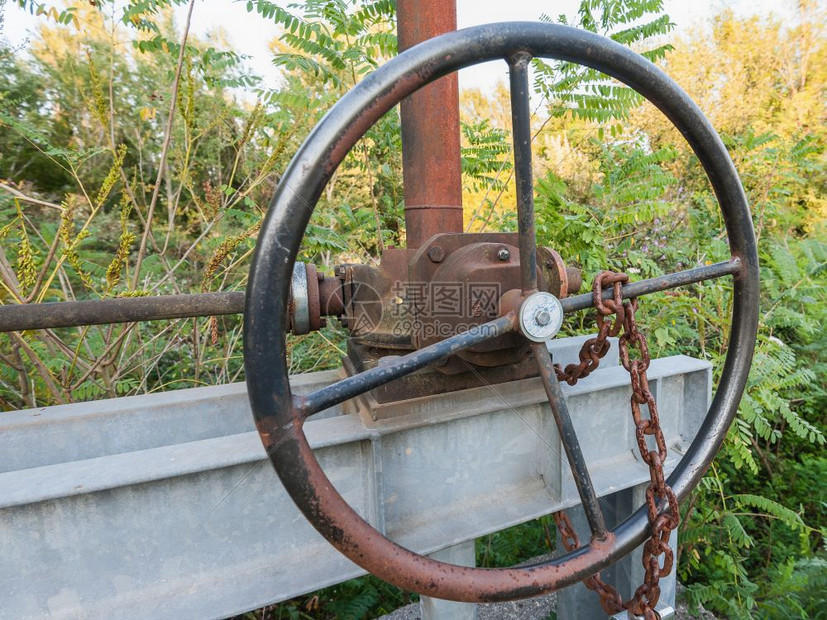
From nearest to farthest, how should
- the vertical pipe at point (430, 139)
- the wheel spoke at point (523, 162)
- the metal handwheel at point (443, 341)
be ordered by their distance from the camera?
the metal handwheel at point (443, 341), the wheel spoke at point (523, 162), the vertical pipe at point (430, 139)

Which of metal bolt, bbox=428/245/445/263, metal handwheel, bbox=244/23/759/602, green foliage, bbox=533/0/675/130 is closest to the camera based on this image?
metal handwheel, bbox=244/23/759/602

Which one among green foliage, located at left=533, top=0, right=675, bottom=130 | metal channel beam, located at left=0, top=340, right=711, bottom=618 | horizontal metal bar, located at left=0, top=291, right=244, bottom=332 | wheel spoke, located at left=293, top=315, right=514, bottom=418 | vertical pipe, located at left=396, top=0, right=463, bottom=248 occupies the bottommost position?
metal channel beam, located at left=0, top=340, right=711, bottom=618

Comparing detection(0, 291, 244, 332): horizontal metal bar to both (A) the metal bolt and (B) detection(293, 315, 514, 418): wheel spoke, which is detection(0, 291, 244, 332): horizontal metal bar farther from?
(A) the metal bolt

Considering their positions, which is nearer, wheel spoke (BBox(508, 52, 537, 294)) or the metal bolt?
wheel spoke (BBox(508, 52, 537, 294))

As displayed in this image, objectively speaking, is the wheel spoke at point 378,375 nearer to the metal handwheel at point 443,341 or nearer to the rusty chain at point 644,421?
the metal handwheel at point 443,341

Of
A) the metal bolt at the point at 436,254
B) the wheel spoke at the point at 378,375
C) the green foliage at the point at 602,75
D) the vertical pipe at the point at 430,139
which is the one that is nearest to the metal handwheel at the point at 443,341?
the wheel spoke at the point at 378,375

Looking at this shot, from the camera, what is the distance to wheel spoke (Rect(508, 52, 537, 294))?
63cm

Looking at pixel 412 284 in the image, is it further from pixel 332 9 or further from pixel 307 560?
pixel 332 9

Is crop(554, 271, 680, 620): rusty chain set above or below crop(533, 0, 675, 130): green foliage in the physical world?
below

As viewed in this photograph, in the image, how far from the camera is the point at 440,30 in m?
1.02

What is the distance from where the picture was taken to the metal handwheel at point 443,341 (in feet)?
1.71

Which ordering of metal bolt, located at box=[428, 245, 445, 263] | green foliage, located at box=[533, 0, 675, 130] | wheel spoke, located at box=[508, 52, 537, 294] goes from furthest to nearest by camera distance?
green foliage, located at box=[533, 0, 675, 130] → metal bolt, located at box=[428, 245, 445, 263] → wheel spoke, located at box=[508, 52, 537, 294]

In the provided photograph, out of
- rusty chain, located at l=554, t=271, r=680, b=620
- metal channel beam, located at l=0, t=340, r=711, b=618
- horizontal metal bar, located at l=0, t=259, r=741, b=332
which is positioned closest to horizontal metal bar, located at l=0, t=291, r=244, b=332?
horizontal metal bar, located at l=0, t=259, r=741, b=332

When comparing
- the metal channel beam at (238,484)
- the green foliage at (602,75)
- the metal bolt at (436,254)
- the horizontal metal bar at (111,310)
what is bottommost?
the metal channel beam at (238,484)
